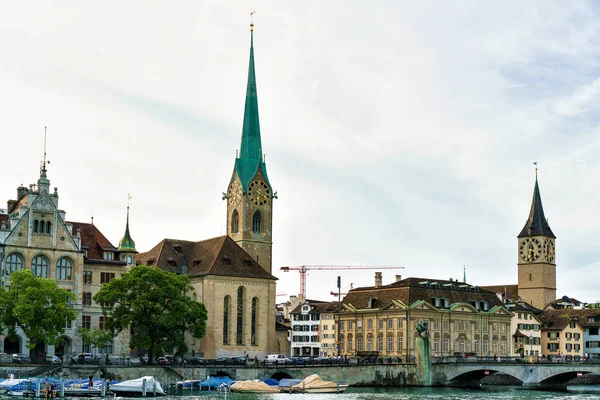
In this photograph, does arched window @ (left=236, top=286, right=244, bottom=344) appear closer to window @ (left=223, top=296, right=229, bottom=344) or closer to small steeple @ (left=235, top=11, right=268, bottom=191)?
window @ (left=223, top=296, right=229, bottom=344)

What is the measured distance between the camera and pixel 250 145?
15488 centimetres

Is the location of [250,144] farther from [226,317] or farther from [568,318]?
[568,318]

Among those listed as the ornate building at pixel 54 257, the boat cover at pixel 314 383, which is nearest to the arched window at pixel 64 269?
the ornate building at pixel 54 257

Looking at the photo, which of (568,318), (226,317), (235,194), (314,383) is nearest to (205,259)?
(226,317)

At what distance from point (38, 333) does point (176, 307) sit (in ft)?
49.0

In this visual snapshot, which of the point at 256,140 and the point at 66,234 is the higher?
the point at 256,140

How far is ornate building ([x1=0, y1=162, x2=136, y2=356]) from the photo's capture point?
340 feet

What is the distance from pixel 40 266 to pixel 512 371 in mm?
57198

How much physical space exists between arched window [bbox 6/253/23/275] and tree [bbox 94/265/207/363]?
8733 millimetres

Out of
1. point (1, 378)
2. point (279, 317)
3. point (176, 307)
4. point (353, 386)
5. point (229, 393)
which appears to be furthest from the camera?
point (279, 317)

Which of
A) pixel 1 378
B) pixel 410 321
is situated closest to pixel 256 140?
pixel 410 321

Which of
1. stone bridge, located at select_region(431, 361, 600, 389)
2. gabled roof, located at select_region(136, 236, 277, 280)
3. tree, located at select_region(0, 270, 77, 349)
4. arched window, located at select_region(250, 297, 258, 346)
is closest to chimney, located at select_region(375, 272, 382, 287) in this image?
stone bridge, located at select_region(431, 361, 600, 389)

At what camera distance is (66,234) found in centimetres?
10775

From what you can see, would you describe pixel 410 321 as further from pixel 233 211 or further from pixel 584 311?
pixel 584 311
